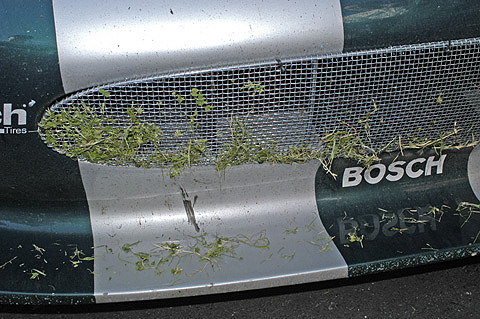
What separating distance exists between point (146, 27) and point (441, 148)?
4.24 feet

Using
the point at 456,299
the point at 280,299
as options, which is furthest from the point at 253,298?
the point at 456,299

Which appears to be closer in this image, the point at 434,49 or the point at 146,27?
the point at 146,27

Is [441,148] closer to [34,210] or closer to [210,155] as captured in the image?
[210,155]

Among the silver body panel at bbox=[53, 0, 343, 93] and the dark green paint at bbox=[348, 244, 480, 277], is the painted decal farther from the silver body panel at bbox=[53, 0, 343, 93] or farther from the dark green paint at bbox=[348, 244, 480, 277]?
the dark green paint at bbox=[348, 244, 480, 277]

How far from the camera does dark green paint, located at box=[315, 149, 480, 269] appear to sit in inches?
81.8

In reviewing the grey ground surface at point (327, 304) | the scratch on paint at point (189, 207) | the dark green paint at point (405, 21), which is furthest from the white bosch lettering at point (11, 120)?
the dark green paint at point (405, 21)

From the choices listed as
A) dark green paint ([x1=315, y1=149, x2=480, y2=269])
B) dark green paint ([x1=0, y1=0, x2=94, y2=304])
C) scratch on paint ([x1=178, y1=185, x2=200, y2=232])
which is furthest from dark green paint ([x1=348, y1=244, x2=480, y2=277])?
dark green paint ([x1=0, y1=0, x2=94, y2=304])

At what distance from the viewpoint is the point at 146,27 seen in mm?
1735

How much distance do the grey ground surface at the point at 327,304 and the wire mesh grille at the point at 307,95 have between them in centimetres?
81

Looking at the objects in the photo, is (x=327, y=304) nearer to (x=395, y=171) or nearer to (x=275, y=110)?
(x=395, y=171)

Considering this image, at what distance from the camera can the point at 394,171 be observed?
223 cm

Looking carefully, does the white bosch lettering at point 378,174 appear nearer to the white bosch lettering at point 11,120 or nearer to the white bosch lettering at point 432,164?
the white bosch lettering at point 432,164

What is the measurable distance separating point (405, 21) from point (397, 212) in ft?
2.58

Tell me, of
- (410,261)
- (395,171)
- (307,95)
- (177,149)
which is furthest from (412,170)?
(177,149)
